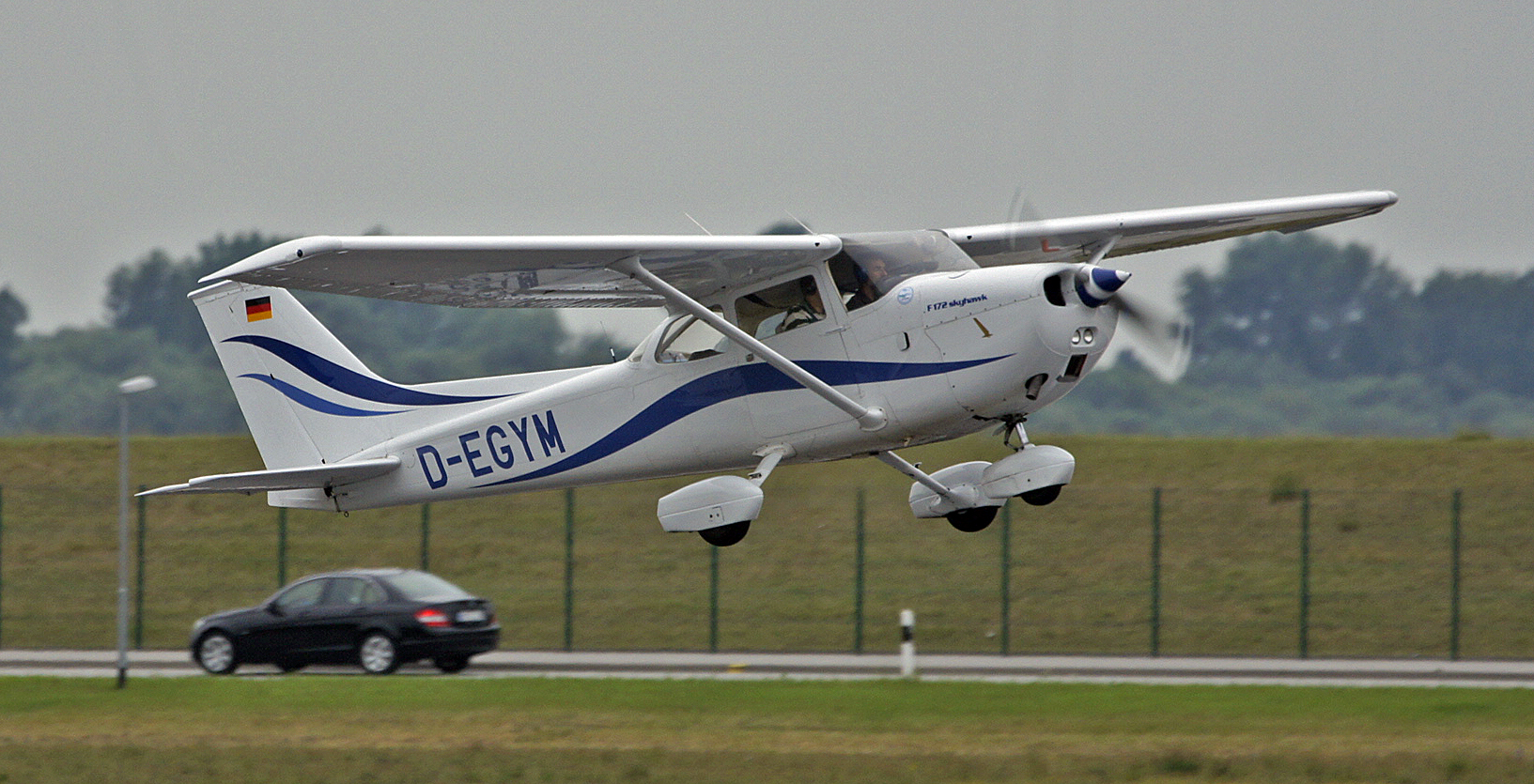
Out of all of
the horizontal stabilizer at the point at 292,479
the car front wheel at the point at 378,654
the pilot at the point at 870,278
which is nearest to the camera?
the pilot at the point at 870,278

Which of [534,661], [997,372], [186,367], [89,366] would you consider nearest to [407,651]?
[534,661]

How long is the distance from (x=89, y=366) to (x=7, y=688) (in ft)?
213

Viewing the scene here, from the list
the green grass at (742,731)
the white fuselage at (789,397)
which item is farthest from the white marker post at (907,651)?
the white fuselage at (789,397)

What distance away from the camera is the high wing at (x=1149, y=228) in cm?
1523

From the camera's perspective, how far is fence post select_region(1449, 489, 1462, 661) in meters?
26.7

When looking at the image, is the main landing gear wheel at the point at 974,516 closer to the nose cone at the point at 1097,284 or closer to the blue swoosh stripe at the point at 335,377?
the nose cone at the point at 1097,284

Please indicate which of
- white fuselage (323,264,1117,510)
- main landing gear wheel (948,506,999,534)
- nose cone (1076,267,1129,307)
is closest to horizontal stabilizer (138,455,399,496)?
white fuselage (323,264,1117,510)

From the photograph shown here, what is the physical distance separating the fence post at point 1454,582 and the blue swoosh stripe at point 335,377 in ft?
54.3

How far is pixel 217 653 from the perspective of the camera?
78.7ft

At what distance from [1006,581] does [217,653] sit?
11.1 meters

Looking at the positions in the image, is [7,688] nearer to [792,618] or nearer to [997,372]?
[792,618]

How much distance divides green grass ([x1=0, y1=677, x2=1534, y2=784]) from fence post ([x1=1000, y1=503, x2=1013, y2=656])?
6022 mm

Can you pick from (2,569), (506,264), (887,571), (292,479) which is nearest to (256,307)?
(292,479)

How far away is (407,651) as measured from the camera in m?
23.0
